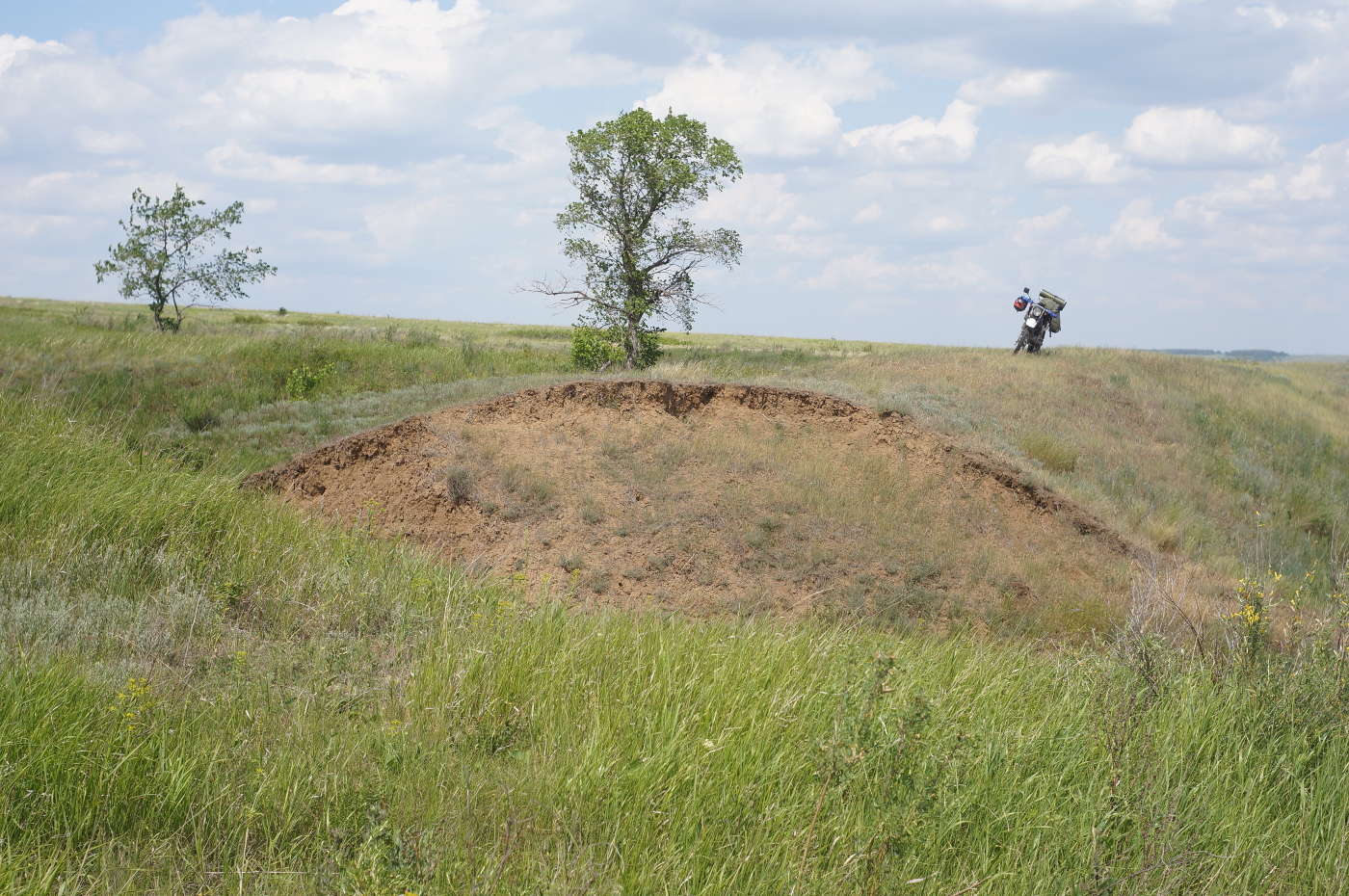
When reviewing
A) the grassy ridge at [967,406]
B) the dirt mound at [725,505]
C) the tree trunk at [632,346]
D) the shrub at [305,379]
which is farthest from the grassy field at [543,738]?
the tree trunk at [632,346]

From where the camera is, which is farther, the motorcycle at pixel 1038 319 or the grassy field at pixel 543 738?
the motorcycle at pixel 1038 319

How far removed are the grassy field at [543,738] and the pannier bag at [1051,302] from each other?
2478 centimetres

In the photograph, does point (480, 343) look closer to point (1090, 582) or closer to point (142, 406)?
point (142, 406)

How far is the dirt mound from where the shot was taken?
11.2 meters

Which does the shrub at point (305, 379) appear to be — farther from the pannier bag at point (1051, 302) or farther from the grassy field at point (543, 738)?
the pannier bag at point (1051, 302)

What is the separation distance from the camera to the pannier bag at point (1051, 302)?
30.0 meters

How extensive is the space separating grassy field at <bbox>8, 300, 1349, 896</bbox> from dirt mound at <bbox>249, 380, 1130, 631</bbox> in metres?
3.75

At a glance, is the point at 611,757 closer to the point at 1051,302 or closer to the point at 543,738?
the point at 543,738

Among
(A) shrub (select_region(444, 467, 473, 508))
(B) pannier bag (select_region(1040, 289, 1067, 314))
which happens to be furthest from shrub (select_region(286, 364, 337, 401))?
(B) pannier bag (select_region(1040, 289, 1067, 314))

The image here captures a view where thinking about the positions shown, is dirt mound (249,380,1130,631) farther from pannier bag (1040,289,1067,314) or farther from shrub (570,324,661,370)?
pannier bag (1040,289,1067,314)

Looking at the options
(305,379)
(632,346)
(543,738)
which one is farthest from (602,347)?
(543,738)

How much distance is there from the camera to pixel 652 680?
4617mm

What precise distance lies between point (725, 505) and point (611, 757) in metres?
8.55

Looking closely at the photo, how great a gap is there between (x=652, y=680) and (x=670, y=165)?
24.3m
